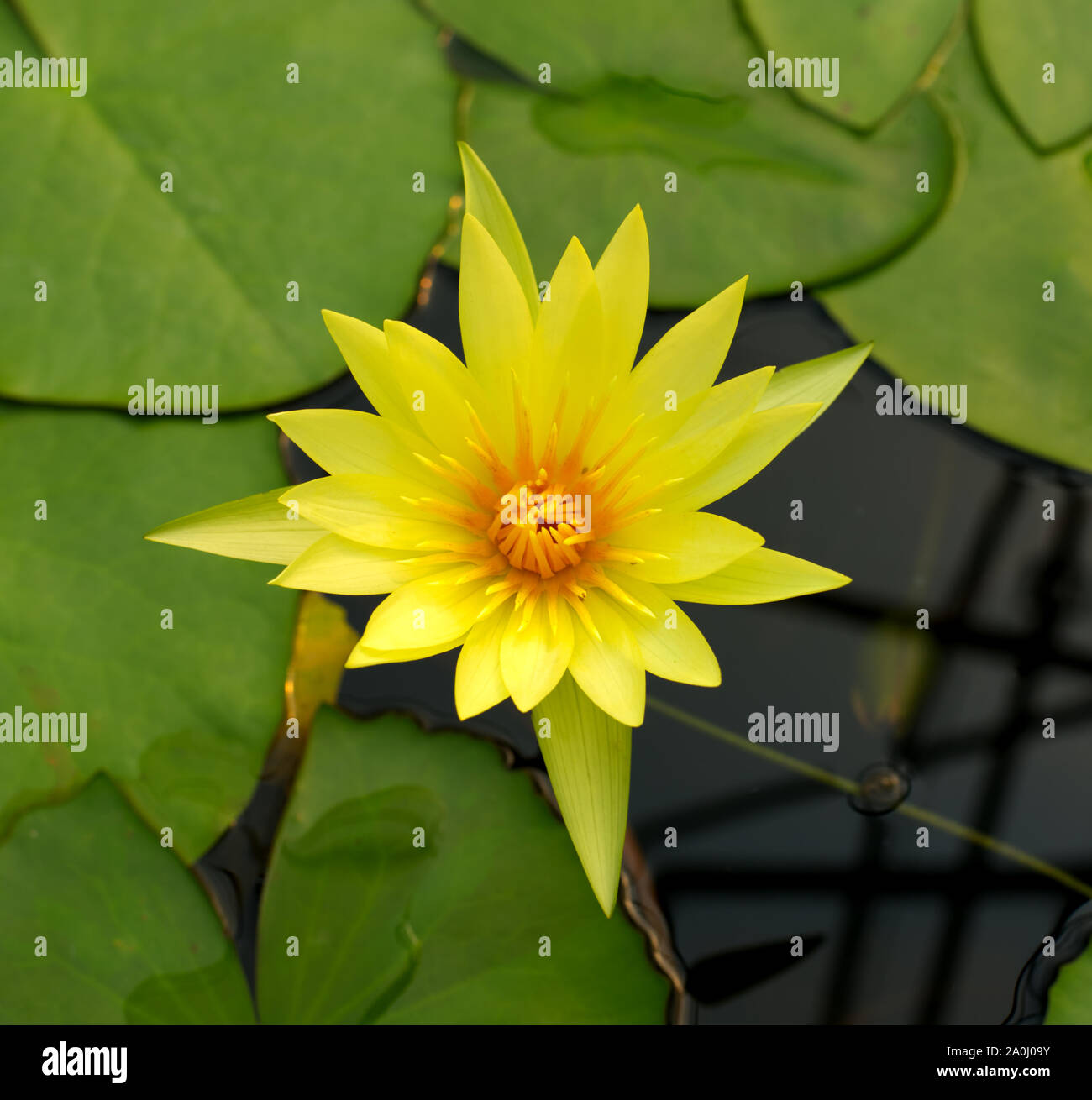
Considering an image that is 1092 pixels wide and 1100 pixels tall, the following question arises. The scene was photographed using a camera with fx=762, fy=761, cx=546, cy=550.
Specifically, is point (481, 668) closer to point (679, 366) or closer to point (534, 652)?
point (534, 652)

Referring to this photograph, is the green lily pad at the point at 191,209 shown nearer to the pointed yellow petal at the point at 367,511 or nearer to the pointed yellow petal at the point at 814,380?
the pointed yellow petal at the point at 367,511

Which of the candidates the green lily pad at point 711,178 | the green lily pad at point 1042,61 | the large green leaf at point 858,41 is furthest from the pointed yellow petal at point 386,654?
the green lily pad at point 1042,61

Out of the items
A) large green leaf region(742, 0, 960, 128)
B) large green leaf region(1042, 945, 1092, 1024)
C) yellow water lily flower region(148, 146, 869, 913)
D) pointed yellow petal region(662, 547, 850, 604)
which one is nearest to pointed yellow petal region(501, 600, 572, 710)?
yellow water lily flower region(148, 146, 869, 913)

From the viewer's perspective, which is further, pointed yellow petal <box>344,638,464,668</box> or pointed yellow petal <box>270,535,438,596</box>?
pointed yellow petal <box>270,535,438,596</box>

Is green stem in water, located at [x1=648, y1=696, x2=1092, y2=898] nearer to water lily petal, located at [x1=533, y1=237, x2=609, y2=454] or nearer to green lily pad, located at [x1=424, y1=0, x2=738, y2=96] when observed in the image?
Answer: water lily petal, located at [x1=533, y1=237, x2=609, y2=454]

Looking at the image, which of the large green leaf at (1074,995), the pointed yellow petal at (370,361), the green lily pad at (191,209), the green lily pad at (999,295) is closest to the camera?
the pointed yellow petal at (370,361)

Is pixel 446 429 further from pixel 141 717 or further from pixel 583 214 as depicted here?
pixel 141 717

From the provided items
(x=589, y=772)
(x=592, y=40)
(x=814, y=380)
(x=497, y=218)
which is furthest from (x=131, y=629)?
(x=592, y=40)
